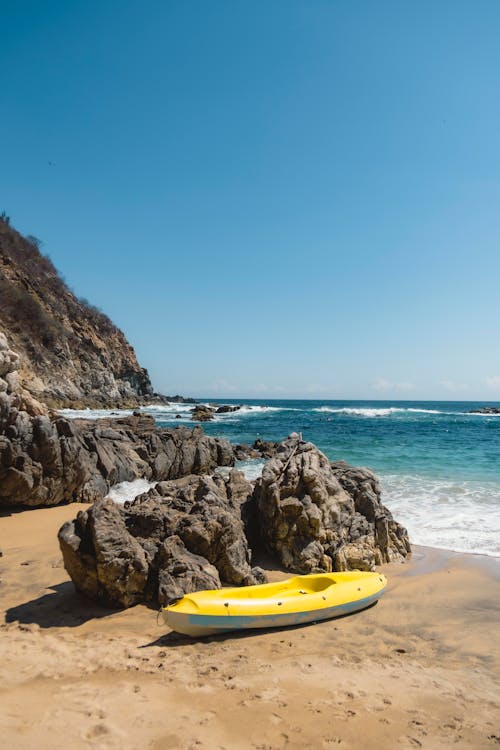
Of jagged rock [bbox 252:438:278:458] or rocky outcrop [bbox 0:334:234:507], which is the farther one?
jagged rock [bbox 252:438:278:458]

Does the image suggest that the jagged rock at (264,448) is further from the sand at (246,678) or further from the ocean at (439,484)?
the sand at (246,678)

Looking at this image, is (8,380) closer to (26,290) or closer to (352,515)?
(352,515)

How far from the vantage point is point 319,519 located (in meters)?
7.77

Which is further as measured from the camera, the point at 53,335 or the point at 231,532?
the point at 53,335

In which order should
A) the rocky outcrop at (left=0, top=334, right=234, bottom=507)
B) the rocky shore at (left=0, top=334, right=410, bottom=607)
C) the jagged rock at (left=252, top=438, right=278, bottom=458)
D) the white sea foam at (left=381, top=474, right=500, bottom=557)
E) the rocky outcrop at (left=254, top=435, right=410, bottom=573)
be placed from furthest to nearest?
the jagged rock at (left=252, top=438, right=278, bottom=458) → the rocky outcrop at (left=0, top=334, right=234, bottom=507) → the white sea foam at (left=381, top=474, right=500, bottom=557) → the rocky outcrop at (left=254, top=435, right=410, bottom=573) → the rocky shore at (left=0, top=334, right=410, bottom=607)

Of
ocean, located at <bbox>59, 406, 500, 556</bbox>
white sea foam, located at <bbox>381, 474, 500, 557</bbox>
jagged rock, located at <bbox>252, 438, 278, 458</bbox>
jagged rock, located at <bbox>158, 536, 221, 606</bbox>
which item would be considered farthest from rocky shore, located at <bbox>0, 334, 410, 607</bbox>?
jagged rock, located at <bbox>252, 438, 278, 458</bbox>

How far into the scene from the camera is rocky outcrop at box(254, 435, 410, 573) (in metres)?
7.70

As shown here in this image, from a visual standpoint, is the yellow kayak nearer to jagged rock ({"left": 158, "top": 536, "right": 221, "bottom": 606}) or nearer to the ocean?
jagged rock ({"left": 158, "top": 536, "right": 221, "bottom": 606})

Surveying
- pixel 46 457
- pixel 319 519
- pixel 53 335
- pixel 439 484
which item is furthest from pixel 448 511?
pixel 53 335

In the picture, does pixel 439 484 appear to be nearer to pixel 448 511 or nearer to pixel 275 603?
pixel 448 511

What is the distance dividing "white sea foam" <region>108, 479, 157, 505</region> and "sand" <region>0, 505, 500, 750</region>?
218 inches

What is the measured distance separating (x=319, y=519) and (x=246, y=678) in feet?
12.4

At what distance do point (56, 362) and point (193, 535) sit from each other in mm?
43481

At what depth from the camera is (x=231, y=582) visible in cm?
652
